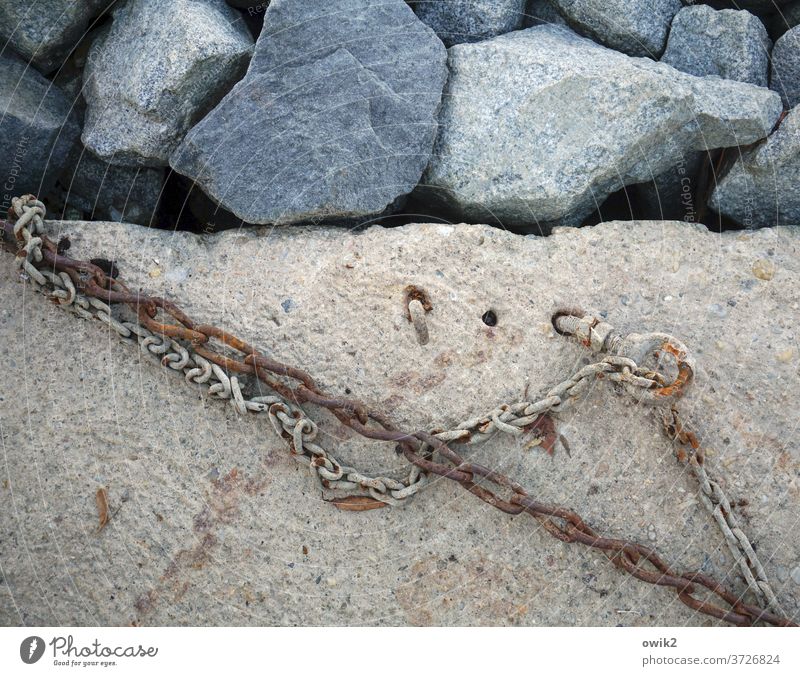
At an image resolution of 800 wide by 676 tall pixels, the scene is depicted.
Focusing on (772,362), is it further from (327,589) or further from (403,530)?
(327,589)

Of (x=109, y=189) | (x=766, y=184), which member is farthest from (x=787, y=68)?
(x=109, y=189)

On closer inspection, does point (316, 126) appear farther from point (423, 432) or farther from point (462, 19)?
point (423, 432)

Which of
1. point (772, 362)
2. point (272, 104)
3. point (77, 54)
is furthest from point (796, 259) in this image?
point (77, 54)

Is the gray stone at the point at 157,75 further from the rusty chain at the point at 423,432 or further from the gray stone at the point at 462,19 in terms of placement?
the gray stone at the point at 462,19

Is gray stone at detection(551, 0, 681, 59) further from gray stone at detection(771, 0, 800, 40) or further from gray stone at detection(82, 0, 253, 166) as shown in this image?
gray stone at detection(82, 0, 253, 166)

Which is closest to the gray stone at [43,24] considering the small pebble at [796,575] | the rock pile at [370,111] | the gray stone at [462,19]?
the rock pile at [370,111]

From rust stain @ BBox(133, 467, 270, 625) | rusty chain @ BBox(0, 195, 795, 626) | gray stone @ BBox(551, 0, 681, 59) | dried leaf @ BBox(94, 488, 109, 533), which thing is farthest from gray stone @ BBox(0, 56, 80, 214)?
gray stone @ BBox(551, 0, 681, 59)
